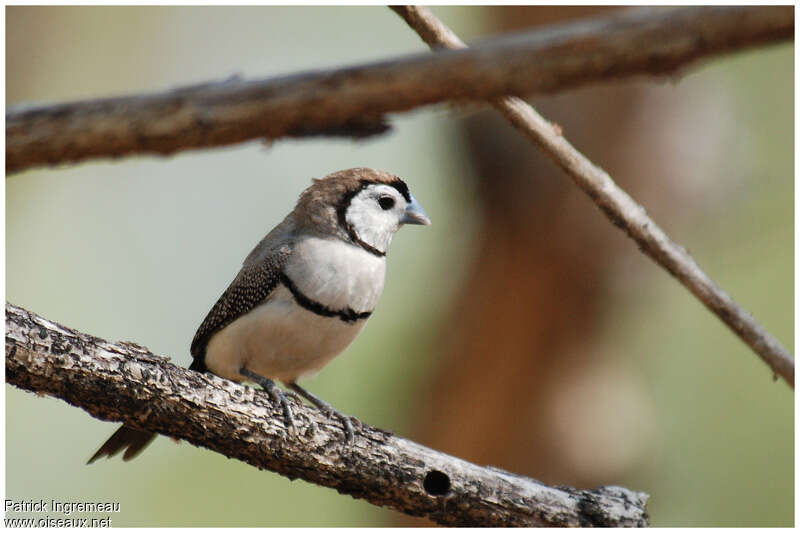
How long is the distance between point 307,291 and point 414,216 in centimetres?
70

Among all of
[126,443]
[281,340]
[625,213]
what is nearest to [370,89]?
[625,213]

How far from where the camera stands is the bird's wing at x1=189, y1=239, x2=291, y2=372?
432 cm

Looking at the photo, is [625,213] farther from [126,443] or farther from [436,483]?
[126,443]

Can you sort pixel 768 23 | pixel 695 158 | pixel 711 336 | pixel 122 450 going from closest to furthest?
1. pixel 768 23
2. pixel 122 450
3. pixel 695 158
4. pixel 711 336

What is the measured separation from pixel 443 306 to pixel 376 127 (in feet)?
21.1

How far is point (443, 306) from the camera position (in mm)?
8312

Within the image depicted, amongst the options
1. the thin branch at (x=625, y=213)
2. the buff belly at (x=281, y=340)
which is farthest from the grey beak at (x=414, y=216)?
the thin branch at (x=625, y=213)

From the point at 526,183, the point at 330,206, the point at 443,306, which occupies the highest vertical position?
the point at 526,183

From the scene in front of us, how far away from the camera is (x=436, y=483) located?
151 inches

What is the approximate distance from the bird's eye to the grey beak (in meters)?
0.09

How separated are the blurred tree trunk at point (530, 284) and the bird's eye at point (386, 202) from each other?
10.0ft

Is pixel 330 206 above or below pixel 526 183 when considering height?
below

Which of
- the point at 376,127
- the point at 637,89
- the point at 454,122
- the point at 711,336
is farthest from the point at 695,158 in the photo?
the point at 376,127

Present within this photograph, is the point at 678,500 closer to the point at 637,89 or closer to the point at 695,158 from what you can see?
the point at 695,158
